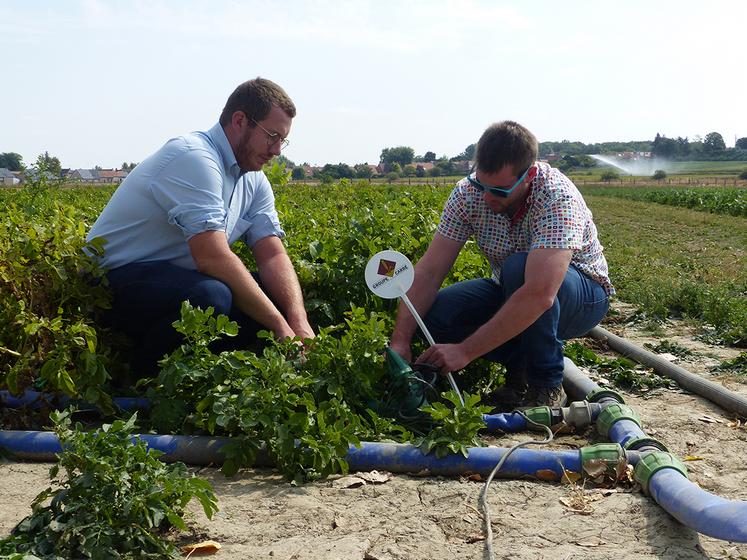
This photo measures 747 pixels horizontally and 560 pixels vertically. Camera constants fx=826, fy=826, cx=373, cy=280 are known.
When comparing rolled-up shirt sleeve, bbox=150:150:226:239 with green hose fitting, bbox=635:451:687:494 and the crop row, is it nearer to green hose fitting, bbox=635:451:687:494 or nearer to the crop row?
green hose fitting, bbox=635:451:687:494

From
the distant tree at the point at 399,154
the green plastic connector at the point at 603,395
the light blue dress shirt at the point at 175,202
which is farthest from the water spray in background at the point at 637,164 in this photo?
the light blue dress shirt at the point at 175,202

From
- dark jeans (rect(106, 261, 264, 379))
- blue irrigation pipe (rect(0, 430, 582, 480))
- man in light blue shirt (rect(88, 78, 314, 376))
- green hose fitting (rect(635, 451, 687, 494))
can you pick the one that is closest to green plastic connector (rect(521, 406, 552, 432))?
blue irrigation pipe (rect(0, 430, 582, 480))

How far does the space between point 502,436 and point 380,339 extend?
0.81 metres

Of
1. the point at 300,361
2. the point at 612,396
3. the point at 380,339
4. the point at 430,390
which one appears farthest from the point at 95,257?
the point at 612,396

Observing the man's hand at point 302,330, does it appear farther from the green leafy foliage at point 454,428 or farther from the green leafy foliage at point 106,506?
the green leafy foliage at point 106,506

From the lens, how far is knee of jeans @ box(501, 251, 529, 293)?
3.98 meters

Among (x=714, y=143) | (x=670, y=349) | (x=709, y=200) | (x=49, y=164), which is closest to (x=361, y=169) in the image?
(x=709, y=200)

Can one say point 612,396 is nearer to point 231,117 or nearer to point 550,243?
point 550,243

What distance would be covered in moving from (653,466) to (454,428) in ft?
2.55

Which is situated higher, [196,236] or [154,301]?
[196,236]

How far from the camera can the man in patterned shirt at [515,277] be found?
149 inches

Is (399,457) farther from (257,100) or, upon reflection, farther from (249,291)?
(257,100)

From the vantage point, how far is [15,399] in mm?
3932

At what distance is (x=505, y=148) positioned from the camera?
3.82 metres
